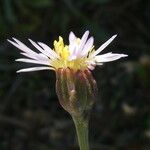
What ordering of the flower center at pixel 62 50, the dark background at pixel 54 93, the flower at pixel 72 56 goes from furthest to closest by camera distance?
the dark background at pixel 54 93 < the flower center at pixel 62 50 < the flower at pixel 72 56

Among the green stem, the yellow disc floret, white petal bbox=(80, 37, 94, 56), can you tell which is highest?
white petal bbox=(80, 37, 94, 56)

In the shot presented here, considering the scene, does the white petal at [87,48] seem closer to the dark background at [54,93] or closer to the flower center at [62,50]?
the flower center at [62,50]

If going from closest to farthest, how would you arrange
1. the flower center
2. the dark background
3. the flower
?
1. the flower
2. the flower center
3. the dark background

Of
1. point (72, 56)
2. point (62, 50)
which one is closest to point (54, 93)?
point (62, 50)

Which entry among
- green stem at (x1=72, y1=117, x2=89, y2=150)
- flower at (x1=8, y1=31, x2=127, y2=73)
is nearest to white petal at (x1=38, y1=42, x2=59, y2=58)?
flower at (x1=8, y1=31, x2=127, y2=73)

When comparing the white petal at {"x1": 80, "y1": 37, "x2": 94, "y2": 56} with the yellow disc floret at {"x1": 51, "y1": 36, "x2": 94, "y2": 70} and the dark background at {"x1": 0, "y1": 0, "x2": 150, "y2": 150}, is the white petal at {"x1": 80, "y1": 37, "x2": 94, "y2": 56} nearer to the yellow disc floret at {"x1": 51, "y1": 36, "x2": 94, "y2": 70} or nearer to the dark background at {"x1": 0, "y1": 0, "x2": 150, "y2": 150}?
the yellow disc floret at {"x1": 51, "y1": 36, "x2": 94, "y2": 70}

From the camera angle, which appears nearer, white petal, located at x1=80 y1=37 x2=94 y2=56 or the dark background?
white petal, located at x1=80 y1=37 x2=94 y2=56

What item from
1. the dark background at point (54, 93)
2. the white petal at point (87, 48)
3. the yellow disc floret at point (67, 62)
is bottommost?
the yellow disc floret at point (67, 62)

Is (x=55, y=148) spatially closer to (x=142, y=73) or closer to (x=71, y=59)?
(x=142, y=73)

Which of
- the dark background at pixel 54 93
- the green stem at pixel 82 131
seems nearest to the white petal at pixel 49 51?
the green stem at pixel 82 131
